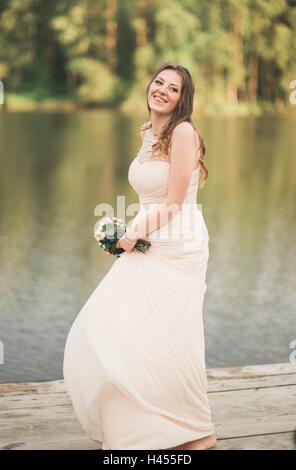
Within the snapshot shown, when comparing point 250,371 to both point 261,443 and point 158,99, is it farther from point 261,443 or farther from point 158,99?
point 158,99

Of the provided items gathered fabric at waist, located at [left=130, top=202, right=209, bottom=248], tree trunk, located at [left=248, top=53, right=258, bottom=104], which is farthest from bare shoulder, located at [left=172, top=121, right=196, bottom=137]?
tree trunk, located at [left=248, top=53, right=258, bottom=104]

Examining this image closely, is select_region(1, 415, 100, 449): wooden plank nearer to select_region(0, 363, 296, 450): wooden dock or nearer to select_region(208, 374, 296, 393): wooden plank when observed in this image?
select_region(0, 363, 296, 450): wooden dock

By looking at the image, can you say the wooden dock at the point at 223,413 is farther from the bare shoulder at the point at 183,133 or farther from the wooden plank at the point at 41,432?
the bare shoulder at the point at 183,133

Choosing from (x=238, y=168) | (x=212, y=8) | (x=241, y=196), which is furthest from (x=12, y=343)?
(x=212, y=8)

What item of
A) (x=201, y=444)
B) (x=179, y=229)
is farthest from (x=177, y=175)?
(x=201, y=444)

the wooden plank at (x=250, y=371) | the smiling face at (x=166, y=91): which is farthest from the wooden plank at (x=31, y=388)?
the smiling face at (x=166, y=91)

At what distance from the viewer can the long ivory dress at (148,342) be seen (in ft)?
7.98

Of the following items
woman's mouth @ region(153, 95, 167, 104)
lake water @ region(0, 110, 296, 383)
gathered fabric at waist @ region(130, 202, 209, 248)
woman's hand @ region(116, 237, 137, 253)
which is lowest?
lake water @ region(0, 110, 296, 383)

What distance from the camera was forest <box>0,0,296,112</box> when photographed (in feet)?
127

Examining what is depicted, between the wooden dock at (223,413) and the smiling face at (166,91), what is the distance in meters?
1.36

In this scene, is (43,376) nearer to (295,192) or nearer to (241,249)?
(241,249)

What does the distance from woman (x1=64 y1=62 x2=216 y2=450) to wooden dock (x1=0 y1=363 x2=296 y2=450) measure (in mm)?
198

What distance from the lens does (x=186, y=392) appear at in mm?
2531

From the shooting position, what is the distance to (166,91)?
2.56m
